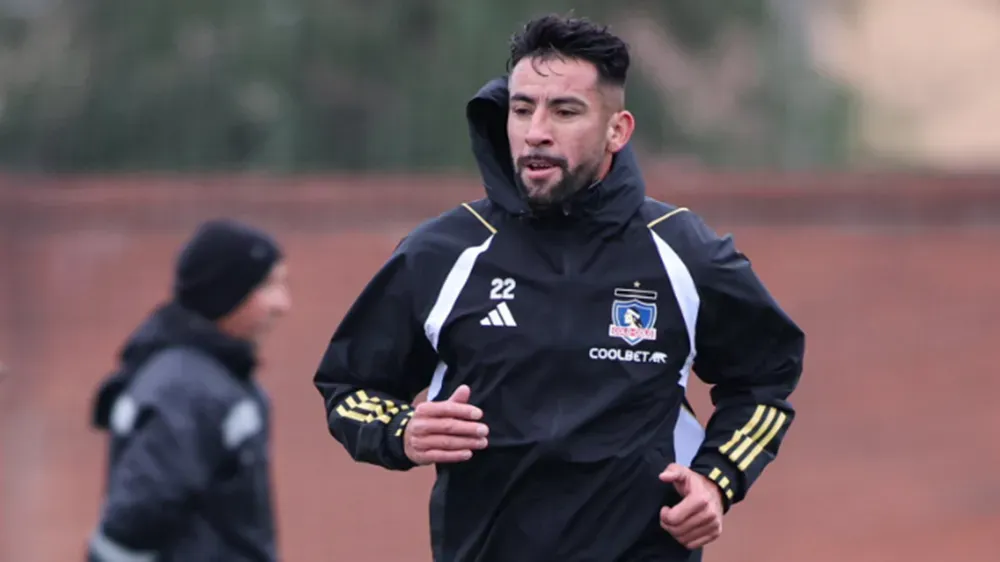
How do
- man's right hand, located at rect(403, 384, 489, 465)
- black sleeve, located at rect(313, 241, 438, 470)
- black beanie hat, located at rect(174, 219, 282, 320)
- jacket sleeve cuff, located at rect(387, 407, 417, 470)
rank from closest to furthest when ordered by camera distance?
1. man's right hand, located at rect(403, 384, 489, 465)
2. jacket sleeve cuff, located at rect(387, 407, 417, 470)
3. black sleeve, located at rect(313, 241, 438, 470)
4. black beanie hat, located at rect(174, 219, 282, 320)

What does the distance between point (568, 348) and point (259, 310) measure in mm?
2381

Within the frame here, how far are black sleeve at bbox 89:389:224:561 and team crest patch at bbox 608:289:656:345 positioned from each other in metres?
2.02

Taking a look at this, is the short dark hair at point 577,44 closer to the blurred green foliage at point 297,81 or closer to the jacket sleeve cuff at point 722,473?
the jacket sleeve cuff at point 722,473

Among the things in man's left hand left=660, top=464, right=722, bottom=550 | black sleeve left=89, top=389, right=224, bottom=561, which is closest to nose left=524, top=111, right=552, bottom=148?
man's left hand left=660, top=464, right=722, bottom=550

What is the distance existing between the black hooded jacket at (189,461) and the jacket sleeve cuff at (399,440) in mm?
1705

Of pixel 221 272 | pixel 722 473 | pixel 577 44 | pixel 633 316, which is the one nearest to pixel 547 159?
pixel 577 44

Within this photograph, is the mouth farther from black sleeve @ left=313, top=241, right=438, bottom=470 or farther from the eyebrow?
black sleeve @ left=313, top=241, right=438, bottom=470

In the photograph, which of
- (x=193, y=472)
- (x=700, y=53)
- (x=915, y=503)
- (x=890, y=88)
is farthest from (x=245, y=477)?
(x=890, y=88)

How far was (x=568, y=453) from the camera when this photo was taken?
3.78 metres

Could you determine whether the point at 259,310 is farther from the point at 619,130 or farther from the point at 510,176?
the point at 619,130

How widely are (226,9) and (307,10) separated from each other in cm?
79

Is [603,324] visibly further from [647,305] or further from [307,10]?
[307,10]

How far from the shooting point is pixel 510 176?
4027 millimetres

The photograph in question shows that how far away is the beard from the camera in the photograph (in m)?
3.84
